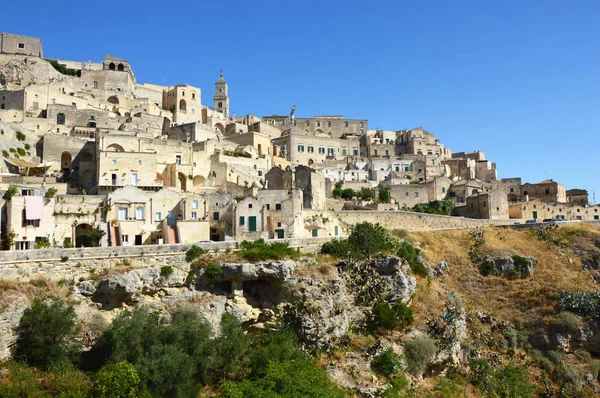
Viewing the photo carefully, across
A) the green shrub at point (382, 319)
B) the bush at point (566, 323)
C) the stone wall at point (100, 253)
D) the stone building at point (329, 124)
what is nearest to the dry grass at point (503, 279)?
the bush at point (566, 323)

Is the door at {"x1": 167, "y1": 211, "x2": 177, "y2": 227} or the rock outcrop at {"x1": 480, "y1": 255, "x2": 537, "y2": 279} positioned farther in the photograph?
the rock outcrop at {"x1": 480, "y1": 255, "x2": 537, "y2": 279}

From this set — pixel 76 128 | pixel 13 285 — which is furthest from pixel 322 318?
pixel 76 128

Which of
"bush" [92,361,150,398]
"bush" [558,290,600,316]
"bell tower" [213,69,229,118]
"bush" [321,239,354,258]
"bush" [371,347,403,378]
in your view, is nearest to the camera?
"bush" [92,361,150,398]

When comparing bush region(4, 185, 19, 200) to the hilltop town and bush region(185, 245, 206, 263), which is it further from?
bush region(185, 245, 206, 263)

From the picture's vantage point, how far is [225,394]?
2444cm

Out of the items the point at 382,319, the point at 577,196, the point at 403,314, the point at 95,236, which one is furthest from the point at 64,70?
the point at 577,196

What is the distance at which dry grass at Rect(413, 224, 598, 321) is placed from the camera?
3912 centimetres

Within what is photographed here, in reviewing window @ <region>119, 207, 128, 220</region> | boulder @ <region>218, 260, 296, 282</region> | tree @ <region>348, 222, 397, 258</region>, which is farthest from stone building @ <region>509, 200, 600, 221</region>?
window @ <region>119, 207, 128, 220</region>

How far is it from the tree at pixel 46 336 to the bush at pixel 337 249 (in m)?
16.3

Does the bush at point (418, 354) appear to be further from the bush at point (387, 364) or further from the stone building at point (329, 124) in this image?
the stone building at point (329, 124)

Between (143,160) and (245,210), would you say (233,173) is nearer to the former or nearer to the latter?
(143,160)

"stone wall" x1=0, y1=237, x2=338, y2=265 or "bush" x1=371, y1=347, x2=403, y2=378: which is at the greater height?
"stone wall" x1=0, y1=237, x2=338, y2=265

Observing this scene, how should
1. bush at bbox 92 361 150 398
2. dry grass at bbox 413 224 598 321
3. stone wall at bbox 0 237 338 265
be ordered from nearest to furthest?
bush at bbox 92 361 150 398, stone wall at bbox 0 237 338 265, dry grass at bbox 413 224 598 321

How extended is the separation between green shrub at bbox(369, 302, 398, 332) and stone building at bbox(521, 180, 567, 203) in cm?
3236
